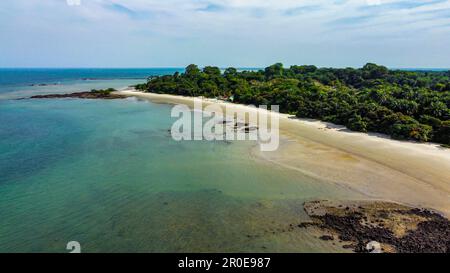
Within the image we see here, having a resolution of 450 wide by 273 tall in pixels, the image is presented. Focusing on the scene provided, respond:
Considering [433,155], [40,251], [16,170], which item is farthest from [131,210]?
[433,155]

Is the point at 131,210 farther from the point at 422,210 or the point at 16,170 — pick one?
the point at 422,210

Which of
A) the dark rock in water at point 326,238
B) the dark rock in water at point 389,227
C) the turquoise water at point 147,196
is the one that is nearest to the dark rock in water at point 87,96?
the turquoise water at point 147,196

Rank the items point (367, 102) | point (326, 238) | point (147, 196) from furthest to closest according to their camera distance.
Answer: point (367, 102) < point (147, 196) < point (326, 238)

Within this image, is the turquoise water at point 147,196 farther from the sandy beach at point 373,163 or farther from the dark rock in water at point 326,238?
the sandy beach at point 373,163
